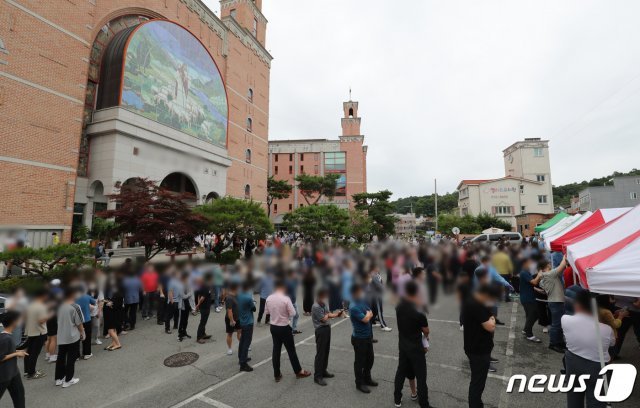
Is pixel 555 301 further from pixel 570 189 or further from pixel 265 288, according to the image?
pixel 570 189

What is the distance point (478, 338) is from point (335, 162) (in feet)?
185

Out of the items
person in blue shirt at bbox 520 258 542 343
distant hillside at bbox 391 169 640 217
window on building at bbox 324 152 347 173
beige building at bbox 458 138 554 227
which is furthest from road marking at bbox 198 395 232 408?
window on building at bbox 324 152 347 173

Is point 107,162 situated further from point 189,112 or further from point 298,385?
point 298,385

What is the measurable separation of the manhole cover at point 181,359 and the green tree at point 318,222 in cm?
1634

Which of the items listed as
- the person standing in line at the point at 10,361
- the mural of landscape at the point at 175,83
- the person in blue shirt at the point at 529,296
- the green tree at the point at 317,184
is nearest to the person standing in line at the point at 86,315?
the person standing in line at the point at 10,361

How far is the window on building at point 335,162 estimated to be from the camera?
5884 centimetres

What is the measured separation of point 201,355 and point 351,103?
193 feet

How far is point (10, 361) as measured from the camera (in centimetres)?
371

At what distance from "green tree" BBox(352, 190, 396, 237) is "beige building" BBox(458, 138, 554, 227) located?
45.4 ft

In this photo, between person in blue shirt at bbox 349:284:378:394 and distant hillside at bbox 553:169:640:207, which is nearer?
person in blue shirt at bbox 349:284:378:394

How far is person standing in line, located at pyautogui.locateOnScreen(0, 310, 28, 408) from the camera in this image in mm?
3605

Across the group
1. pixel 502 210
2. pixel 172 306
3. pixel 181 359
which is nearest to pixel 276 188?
pixel 502 210

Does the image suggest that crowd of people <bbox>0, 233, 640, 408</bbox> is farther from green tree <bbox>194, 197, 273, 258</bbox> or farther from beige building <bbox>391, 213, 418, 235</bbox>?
beige building <bbox>391, 213, 418, 235</bbox>

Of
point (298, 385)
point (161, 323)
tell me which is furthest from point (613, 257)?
point (161, 323)
